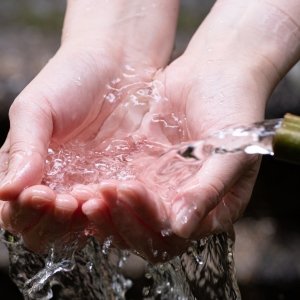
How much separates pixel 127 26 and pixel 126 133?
0.30 m

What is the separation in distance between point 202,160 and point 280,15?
390 millimetres

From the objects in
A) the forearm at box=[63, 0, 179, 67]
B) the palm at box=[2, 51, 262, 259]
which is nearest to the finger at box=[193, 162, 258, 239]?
the palm at box=[2, 51, 262, 259]

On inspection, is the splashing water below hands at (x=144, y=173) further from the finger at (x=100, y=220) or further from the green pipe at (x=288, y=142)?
the green pipe at (x=288, y=142)

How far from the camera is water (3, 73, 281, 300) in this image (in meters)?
1.08

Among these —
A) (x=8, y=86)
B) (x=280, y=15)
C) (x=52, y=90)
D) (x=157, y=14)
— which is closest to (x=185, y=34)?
(x=8, y=86)

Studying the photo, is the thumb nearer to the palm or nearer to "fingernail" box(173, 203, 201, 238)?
the palm

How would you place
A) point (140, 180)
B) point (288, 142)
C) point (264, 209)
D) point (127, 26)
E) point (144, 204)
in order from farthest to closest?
point (264, 209) < point (127, 26) < point (140, 180) < point (144, 204) < point (288, 142)

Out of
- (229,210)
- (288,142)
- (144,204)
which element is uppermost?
(288,142)

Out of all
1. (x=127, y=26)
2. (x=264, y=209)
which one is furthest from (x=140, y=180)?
(x=264, y=209)

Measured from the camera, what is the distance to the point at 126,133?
51.1 inches

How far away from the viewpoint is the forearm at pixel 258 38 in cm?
129

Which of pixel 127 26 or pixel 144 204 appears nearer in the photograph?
pixel 144 204

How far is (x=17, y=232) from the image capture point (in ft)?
3.61

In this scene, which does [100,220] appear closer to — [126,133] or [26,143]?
[26,143]
